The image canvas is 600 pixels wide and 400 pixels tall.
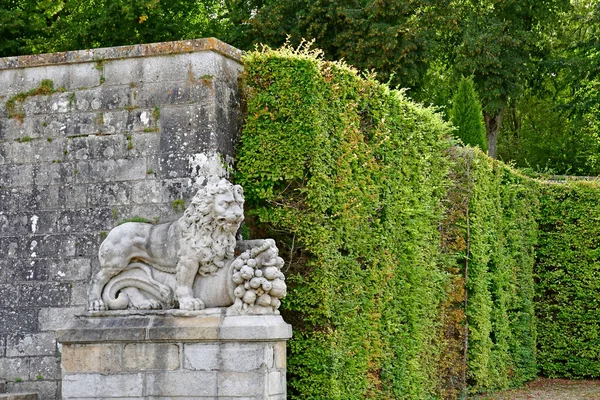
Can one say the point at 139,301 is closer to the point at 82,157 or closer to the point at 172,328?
the point at 172,328

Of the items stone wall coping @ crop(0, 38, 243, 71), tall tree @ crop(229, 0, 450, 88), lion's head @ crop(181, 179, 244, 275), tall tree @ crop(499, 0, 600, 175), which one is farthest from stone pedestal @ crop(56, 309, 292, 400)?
tall tree @ crop(499, 0, 600, 175)

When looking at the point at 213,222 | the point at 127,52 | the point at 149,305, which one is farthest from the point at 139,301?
the point at 127,52

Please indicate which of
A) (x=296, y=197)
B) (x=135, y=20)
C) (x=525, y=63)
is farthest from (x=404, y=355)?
(x=525, y=63)

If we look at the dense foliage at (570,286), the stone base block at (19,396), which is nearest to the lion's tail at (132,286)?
the stone base block at (19,396)

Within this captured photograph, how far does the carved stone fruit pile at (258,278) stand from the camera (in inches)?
281

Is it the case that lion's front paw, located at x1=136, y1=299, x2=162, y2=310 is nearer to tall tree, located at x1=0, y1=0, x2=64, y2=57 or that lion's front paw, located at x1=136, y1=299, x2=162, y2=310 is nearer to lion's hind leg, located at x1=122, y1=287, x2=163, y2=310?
lion's hind leg, located at x1=122, y1=287, x2=163, y2=310

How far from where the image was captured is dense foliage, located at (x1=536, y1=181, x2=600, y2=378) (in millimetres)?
16734

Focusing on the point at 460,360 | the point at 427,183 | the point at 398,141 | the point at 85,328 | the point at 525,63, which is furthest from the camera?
the point at 525,63

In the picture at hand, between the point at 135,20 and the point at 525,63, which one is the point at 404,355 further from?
the point at 525,63

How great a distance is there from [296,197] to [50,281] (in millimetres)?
2175

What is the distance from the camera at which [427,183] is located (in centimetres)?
1111

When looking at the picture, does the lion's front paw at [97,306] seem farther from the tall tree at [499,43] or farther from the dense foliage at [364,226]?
the tall tree at [499,43]

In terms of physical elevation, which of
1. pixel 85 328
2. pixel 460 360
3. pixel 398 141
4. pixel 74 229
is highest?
pixel 398 141

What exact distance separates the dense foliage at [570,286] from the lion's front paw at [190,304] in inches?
420
